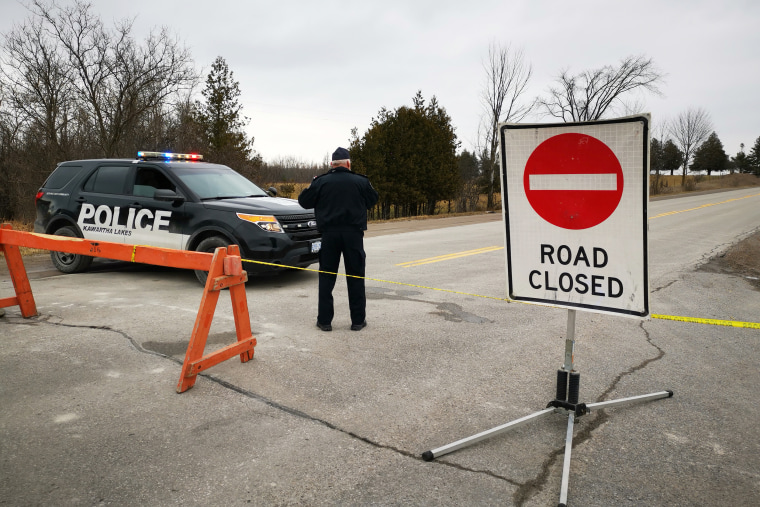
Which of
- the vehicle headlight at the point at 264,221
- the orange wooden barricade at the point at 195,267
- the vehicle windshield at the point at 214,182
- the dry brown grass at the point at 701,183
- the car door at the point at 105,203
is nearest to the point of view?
the orange wooden barricade at the point at 195,267

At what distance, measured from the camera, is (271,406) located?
3676 millimetres

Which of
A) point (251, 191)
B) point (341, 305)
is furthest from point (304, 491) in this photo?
point (251, 191)

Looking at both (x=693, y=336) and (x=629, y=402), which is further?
(x=693, y=336)


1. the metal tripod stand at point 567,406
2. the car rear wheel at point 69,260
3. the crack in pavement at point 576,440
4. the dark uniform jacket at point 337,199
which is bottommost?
the crack in pavement at point 576,440

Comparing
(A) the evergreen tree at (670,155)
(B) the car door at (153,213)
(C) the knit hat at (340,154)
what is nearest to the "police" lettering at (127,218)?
(B) the car door at (153,213)

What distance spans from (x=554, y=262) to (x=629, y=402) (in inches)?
51.1

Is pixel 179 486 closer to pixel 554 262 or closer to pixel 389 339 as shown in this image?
pixel 554 262

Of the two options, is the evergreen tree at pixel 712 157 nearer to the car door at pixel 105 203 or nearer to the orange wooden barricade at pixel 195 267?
the car door at pixel 105 203

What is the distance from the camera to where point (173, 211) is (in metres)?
7.74

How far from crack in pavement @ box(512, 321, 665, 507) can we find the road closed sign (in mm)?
819

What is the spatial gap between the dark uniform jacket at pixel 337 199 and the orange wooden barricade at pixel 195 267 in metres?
1.38

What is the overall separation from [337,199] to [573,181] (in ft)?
9.72

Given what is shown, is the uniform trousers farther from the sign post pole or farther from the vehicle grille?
the sign post pole

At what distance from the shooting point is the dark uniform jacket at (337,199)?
558 centimetres
